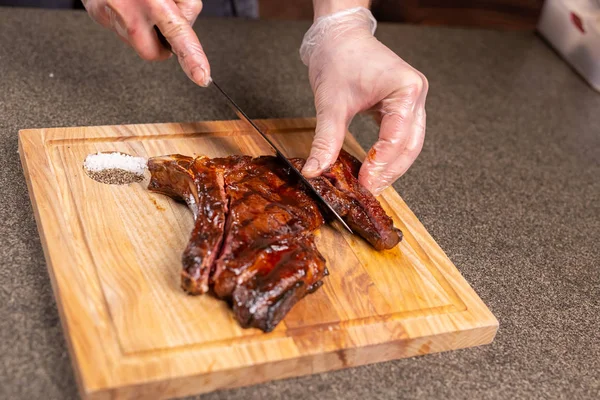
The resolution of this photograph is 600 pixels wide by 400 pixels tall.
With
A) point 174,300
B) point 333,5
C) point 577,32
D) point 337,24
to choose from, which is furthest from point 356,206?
point 577,32

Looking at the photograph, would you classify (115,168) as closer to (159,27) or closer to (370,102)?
(159,27)

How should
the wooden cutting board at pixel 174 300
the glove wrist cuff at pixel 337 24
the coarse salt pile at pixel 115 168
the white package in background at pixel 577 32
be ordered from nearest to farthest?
the wooden cutting board at pixel 174 300, the coarse salt pile at pixel 115 168, the glove wrist cuff at pixel 337 24, the white package in background at pixel 577 32

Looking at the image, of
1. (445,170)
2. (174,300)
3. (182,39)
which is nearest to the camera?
(174,300)

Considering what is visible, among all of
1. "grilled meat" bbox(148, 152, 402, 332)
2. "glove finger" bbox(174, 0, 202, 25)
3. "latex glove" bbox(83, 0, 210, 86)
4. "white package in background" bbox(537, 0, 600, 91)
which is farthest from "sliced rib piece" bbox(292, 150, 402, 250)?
"white package in background" bbox(537, 0, 600, 91)

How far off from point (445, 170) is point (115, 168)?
4.76 feet

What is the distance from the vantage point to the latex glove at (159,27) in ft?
7.66

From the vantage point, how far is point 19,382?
66.5 inches

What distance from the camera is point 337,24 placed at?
264 centimetres

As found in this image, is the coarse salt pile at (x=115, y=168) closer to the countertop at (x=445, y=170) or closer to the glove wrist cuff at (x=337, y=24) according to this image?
the countertop at (x=445, y=170)

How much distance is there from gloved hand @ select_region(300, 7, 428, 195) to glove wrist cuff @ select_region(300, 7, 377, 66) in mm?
35

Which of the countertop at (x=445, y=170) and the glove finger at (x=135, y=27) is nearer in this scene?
the countertop at (x=445, y=170)

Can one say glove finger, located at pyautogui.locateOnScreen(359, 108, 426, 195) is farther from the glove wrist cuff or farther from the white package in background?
the white package in background

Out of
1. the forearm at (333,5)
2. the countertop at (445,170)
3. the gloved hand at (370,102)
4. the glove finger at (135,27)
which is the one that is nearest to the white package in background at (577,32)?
the countertop at (445,170)

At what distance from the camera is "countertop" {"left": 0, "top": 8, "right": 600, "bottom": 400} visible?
74.7 inches
